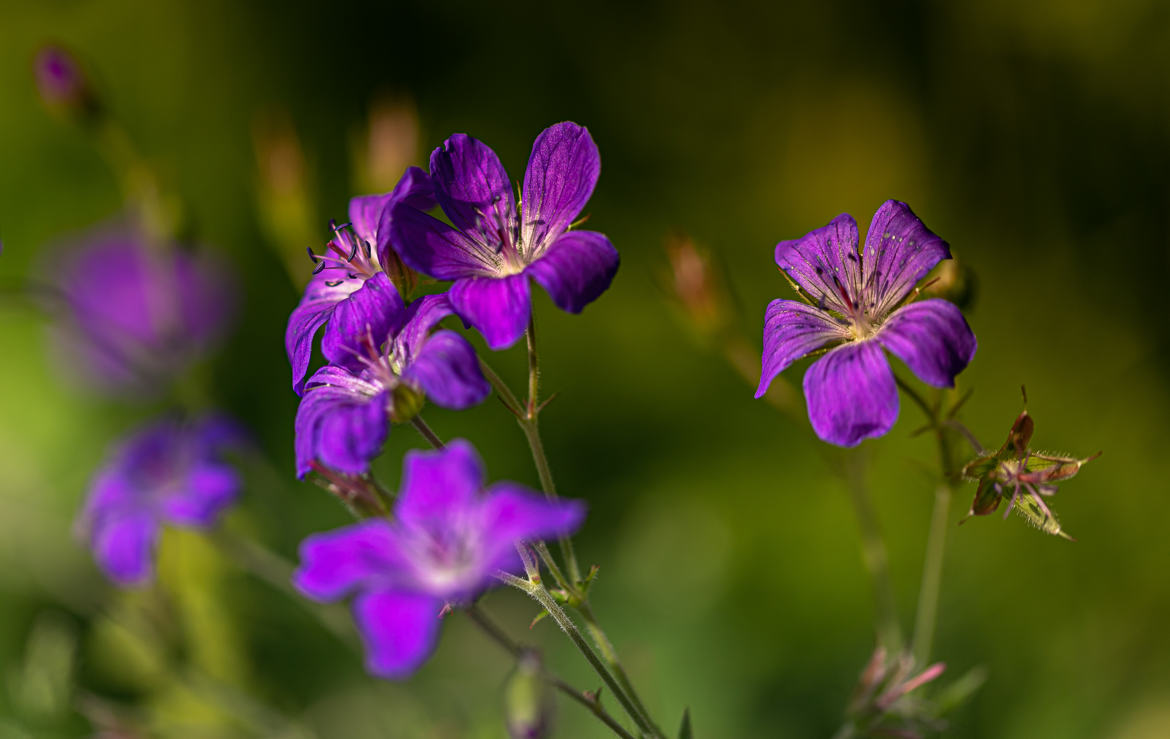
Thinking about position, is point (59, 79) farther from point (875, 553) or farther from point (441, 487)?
point (875, 553)

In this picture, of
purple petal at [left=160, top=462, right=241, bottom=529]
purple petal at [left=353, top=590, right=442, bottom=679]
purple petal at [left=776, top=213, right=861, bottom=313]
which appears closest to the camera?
purple petal at [left=353, top=590, right=442, bottom=679]

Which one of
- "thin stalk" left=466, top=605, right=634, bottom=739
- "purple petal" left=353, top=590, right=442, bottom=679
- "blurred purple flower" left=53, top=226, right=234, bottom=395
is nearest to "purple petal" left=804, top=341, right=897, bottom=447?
"thin stalk" left=466, top=605, right=634, bottom=739

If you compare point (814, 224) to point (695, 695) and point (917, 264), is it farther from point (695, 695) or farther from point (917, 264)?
point (917, 264)

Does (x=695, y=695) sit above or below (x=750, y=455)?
below

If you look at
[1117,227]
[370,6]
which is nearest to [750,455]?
[1117,227]

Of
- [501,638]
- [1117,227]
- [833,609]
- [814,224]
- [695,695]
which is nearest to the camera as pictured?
[501,638]

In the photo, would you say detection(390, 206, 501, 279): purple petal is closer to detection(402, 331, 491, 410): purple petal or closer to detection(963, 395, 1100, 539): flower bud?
detection(402, 331, 491, 410): purple petal

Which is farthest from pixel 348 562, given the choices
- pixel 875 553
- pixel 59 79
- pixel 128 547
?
pixel 59 79
